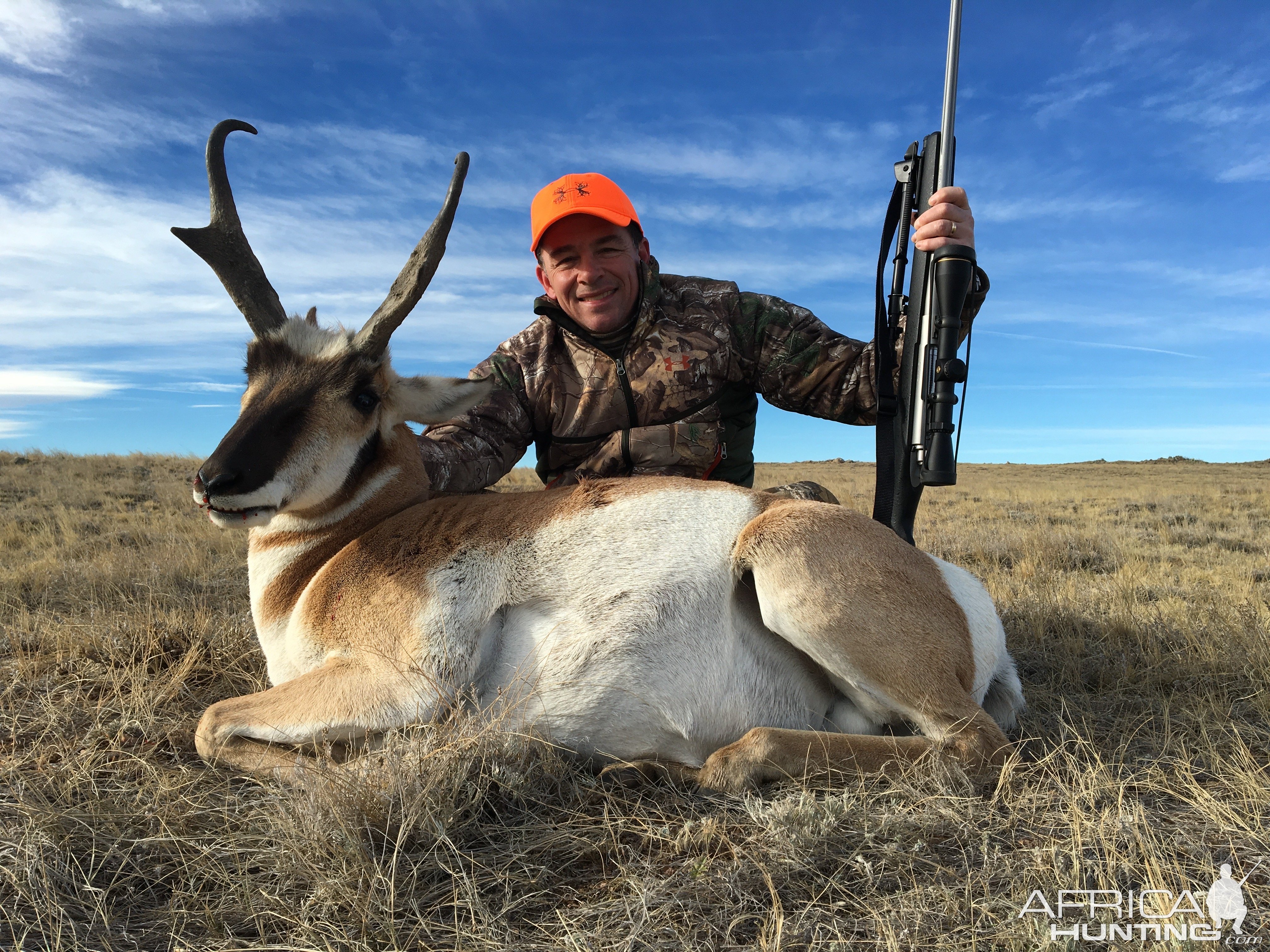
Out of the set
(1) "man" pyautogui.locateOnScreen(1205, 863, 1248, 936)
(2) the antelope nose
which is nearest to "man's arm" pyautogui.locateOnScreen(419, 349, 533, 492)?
(2) the antelope nose

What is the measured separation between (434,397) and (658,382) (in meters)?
2.09

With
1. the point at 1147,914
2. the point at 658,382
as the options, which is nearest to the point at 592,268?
the point at 658,382

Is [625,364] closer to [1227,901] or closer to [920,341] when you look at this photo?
[920,341]

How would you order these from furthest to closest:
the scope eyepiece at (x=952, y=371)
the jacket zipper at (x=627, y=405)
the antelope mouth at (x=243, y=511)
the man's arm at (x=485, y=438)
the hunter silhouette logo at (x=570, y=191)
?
the jacket zipper at (x=627, y=405) → the hunter silhouette logo at (x=570, y=191) → the man's arm at (x=485, y=438) → the scope eyepiece at (x=952, y=371) → the antelope mouth at (x=243, y=511)

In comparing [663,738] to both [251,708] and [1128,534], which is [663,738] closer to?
[251,708]

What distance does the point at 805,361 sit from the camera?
613cm

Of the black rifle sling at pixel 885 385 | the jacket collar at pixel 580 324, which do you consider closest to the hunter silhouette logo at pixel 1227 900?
the black rifle sling at pixel 885 385

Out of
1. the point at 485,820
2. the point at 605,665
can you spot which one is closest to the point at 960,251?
the point at 605,665

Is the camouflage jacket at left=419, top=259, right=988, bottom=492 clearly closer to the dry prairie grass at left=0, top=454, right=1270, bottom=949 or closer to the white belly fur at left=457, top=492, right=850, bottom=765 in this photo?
the white belly fur at left=457, top=492, right=850, bottom=765

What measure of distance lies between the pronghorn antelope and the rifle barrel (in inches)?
117

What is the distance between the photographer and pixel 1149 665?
486cm

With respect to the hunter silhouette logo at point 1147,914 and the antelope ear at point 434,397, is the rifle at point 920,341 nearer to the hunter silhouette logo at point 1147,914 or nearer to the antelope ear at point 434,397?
the hunter silhouette logo at point 1147,914

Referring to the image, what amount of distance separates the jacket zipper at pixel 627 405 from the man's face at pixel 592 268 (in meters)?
0.33

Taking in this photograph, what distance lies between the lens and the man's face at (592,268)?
574cm
